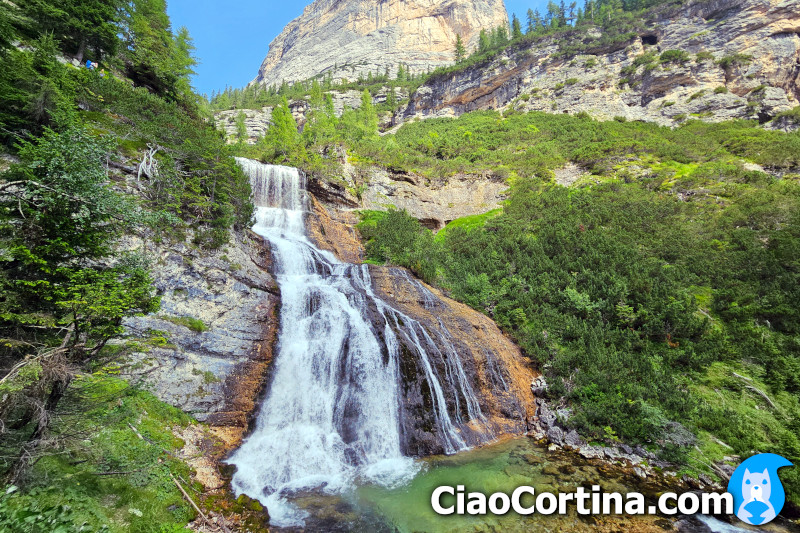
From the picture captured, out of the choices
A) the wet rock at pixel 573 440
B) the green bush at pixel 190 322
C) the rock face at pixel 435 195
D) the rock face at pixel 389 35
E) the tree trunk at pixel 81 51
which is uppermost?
the rock face at pixel 389 35

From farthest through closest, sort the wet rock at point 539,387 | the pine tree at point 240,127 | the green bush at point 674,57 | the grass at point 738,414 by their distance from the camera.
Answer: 1. the pine tree at point 240,127
2. the green bush at point 674,57
3. the wet rock at point 539,387
4. the grass at point 738,414

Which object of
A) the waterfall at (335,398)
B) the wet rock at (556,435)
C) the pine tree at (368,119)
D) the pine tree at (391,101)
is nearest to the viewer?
the waterfall at (335,398)

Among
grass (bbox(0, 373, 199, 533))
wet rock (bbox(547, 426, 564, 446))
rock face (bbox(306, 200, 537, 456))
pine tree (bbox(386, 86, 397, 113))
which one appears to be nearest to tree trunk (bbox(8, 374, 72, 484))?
grass (bbox(0, 373, 199, 533))

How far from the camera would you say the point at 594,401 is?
12.0m

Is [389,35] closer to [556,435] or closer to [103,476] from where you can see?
[556,435]

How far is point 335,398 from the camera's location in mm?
11688

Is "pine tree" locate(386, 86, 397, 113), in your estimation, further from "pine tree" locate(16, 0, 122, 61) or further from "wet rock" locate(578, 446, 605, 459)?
"wet rock" locate(578, 446, 605, 459)

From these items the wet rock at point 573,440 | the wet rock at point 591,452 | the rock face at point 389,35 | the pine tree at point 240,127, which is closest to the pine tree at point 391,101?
the pine tree at point 240,127

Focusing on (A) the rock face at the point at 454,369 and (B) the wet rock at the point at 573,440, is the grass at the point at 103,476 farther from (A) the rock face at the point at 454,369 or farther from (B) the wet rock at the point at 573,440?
(B) the wet rock at the point at 573,440

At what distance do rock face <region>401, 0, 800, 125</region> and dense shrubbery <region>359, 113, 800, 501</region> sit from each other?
13.4 m

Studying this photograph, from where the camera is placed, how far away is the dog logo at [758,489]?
795 cm

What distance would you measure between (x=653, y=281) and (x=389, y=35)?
124198 millimetres

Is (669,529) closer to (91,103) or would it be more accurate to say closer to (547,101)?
(91,103)

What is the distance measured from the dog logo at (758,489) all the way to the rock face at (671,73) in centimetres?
4800
